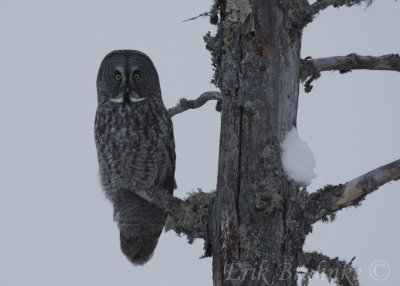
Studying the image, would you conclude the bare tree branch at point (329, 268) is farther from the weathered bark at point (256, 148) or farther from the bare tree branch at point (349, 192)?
the bare tree branch at point (349, 192)

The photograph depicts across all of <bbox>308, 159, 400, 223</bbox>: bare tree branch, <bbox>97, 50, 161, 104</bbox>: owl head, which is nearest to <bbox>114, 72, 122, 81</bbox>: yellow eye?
<bbox>97, 50, 161, 104</bbox>: owl head

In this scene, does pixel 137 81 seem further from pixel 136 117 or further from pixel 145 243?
pixel 145 243

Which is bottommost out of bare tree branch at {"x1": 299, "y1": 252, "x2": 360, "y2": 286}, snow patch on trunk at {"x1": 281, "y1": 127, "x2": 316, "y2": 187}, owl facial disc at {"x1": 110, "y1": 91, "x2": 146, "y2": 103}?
bare tree branch at {"x1": 299, "y1": 252, "x2": 360, "y2": 286}

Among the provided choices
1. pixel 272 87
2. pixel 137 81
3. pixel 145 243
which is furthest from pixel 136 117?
pixel 272 87

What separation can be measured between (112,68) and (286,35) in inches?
105

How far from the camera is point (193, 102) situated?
429cm

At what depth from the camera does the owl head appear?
5223 millimetres

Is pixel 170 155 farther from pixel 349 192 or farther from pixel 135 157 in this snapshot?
pixel 349 192

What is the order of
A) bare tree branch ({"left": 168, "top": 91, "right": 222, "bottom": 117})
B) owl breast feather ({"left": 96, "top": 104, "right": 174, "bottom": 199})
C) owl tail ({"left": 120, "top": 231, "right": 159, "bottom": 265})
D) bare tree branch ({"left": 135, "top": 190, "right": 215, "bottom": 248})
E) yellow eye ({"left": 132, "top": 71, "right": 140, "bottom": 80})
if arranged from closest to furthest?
1. bare tree branch ({"left": 135, "top": 190, "right": 215, "bottom": 248})
2. bare tree branch ({"left": 168, "top": 91, "right": 222, "bottom": 117})
3. owl breast feather ({"left": 96, "top": 104, "right": 174, "bottom": 199})
4. owl tail ({"left": 120, "top": 231, "right": 159, "bottom": 265})
5. yellow eye ({"left": 132, "top": 71, "right": 140, "bottom": 80})

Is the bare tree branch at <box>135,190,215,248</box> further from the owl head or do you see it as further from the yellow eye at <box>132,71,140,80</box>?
the yellow eye at <box>132,71,140,80</box>

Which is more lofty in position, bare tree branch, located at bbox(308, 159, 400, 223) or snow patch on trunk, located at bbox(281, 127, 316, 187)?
snow patch on trunk, located at bbox(281, 127, 316, 187)

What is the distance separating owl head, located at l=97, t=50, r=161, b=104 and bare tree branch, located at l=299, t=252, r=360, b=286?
2542 millimetres

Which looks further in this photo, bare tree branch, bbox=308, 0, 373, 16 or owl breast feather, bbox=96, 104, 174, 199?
owl breast feather, bbox=96, 104, 174, 199

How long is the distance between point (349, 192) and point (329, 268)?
36cm
